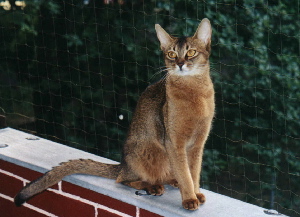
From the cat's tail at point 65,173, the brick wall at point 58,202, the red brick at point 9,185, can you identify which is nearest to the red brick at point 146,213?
the brick wall at point 58,202

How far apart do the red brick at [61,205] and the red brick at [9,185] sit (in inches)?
5.1

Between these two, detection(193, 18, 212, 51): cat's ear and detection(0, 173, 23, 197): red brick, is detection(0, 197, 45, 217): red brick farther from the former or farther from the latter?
detection(193, 18, 212, 51): cat's ear

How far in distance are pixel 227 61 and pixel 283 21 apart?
18.7 inches

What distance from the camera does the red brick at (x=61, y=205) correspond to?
8.59 ft

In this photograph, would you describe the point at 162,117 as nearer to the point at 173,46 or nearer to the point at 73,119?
the point at 173,46

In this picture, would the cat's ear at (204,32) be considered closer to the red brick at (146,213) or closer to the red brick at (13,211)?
the red brick at (146,213)

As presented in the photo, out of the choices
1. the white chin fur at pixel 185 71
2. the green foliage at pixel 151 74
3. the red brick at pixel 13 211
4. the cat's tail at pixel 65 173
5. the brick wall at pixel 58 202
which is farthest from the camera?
the green foliage at pixel 151 74

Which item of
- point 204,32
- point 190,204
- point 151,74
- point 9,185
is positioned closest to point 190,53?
point 204,32

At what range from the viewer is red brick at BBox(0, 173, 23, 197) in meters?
2.94

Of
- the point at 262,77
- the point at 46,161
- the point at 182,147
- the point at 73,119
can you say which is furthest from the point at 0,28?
the point at 182,147

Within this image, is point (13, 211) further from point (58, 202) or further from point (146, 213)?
point (146, 213)

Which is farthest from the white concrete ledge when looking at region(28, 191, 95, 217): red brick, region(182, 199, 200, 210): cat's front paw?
region(28, 191, 95, 217): red brick

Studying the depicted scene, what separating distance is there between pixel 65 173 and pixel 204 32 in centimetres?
103

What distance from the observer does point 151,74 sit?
11.8 ft
